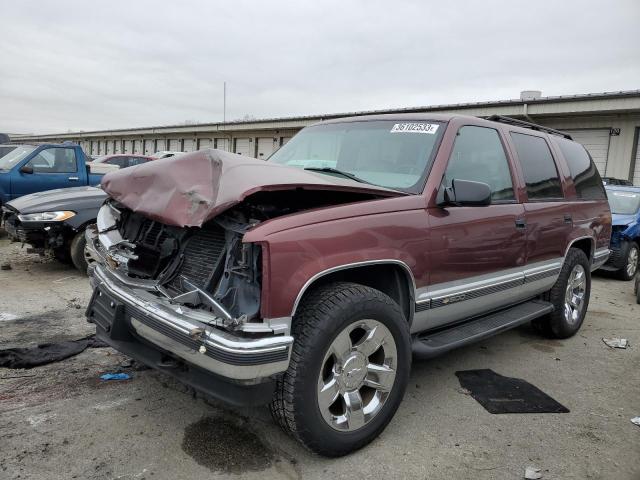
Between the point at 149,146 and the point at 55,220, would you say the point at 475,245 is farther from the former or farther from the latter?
the point at 149,146

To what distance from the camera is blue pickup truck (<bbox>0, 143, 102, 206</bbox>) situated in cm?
886

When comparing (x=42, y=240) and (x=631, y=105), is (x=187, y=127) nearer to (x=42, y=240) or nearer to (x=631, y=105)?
(x=631, y=105)

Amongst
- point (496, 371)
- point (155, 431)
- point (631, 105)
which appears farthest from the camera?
point (631, 105)

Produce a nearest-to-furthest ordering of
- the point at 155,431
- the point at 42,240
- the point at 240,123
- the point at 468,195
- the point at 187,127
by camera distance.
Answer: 1. the point at 155,431
2. the point at 468,195
3. the point at 42,240
4. the point at 240,123
5. the point at 187,127

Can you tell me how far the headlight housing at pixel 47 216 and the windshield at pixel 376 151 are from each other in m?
3.51

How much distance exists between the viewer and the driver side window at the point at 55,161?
365 inches

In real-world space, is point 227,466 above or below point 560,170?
below

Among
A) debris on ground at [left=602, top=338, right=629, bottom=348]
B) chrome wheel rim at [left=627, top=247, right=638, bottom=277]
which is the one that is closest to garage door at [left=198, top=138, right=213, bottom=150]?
chrome wheel rim at [left=627, top=247, right=638, bottom=277]

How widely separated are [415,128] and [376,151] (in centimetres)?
32

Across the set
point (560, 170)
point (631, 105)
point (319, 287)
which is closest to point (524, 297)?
point (560, 170)

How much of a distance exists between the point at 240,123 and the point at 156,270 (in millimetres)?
26430

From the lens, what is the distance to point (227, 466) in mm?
2518

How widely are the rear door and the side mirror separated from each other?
3.61ft

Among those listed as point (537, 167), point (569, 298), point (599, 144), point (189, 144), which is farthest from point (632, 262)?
point (189, 144)
